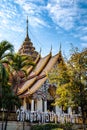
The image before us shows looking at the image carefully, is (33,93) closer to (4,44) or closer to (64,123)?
(64,123)

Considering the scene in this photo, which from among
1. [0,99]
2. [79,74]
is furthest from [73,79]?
[0,99]

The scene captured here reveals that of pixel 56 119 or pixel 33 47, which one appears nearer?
pixel 56 119

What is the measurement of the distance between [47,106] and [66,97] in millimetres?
7941

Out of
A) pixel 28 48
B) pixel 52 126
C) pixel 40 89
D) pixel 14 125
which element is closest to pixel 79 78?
pixel 52 126

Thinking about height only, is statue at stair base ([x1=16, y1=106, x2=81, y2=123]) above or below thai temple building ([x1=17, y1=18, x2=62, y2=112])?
below

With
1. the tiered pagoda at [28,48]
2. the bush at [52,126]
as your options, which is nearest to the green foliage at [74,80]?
the bush at [52,126]

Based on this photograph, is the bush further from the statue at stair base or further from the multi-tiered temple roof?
the multi-tiered temple roof

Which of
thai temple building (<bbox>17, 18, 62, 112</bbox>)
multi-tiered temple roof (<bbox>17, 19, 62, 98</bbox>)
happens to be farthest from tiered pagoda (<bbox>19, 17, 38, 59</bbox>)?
thai temple building (<bbox>17, 18, 62, 112</bbox>)

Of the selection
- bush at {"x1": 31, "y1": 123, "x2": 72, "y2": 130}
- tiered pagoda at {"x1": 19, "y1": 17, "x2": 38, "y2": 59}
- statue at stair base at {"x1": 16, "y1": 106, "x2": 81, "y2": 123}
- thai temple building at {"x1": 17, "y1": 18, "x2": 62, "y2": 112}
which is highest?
tiered pagoda at {"x1": 19, "y1": 17, "x2": 38, "y2": 59}

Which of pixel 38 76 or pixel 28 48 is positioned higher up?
pixel 28 48

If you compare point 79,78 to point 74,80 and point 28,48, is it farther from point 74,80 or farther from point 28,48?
point 28,48

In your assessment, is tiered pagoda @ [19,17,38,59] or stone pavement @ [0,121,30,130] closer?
stone pavement @ [0,121,30,130]

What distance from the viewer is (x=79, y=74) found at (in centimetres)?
1889

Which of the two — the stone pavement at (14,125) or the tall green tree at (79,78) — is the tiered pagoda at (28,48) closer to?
the stone pavement at (14,125)
